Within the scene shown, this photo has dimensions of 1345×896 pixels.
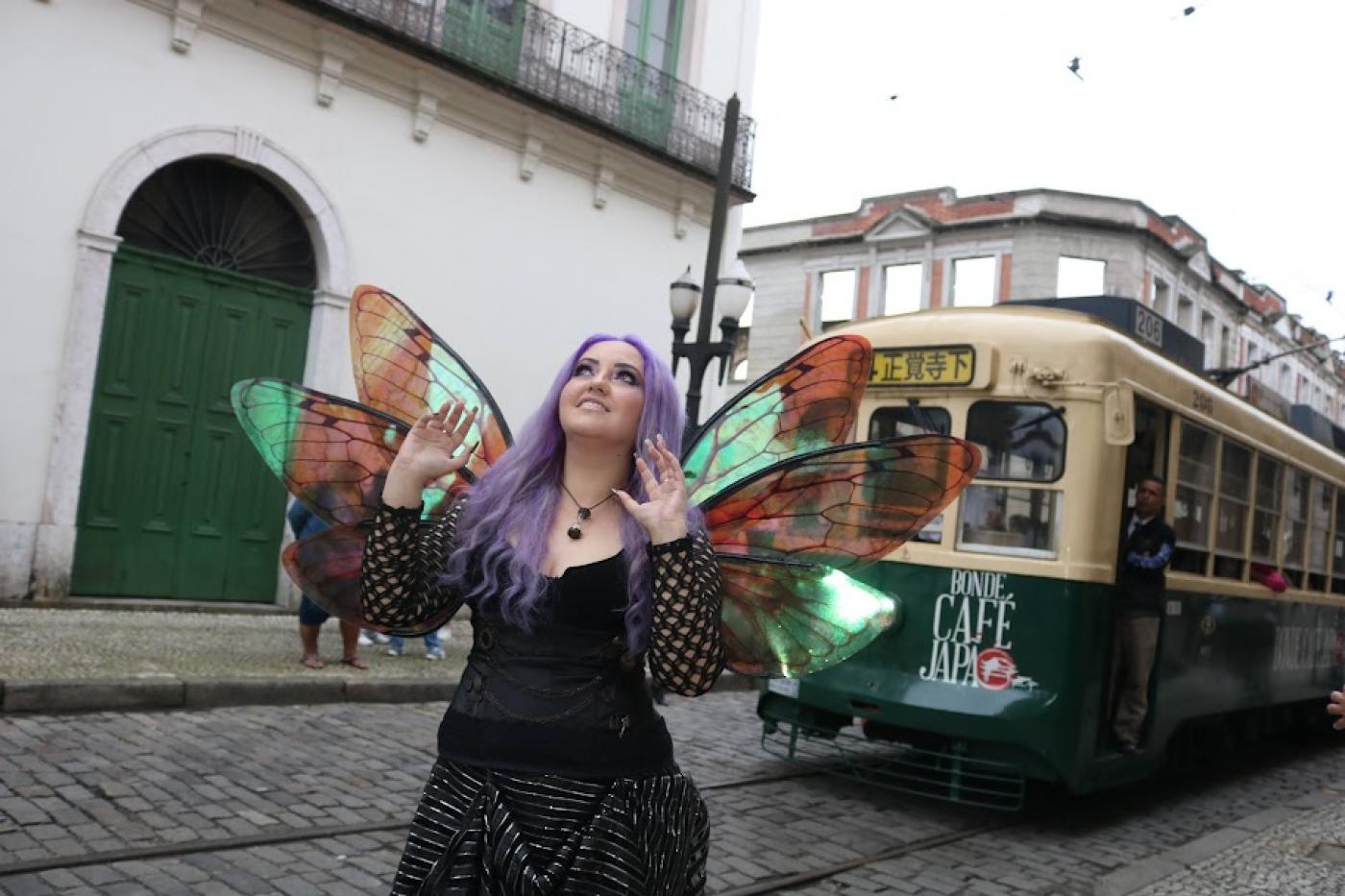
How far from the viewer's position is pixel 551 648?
2158mm

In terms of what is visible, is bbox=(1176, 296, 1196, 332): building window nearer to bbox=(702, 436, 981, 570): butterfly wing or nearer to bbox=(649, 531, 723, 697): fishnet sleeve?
bbox=(702, 436, 981, 570): butterfly wing

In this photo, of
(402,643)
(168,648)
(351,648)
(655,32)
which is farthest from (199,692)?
(655,32)

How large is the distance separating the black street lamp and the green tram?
10.8 ft

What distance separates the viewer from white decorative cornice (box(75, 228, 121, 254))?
967 centimetres

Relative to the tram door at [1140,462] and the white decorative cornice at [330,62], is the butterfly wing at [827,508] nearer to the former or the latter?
the tram door at [1140,462]

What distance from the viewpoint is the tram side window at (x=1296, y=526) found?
888cm

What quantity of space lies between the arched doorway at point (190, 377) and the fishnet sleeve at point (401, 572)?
28.9ft


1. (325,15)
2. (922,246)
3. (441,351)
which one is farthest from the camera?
(922,246)

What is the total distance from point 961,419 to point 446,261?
7196 mm

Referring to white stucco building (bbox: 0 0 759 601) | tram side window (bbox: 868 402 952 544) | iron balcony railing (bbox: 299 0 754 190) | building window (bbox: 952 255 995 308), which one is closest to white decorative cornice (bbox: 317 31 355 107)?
white stucco building (bbox: 0 0 759 601)

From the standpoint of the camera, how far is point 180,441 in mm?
10477

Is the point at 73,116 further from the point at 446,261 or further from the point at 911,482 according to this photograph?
the point at 911,482

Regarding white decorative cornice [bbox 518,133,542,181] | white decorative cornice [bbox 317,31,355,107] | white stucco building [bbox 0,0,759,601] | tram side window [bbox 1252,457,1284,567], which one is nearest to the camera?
tram side window [bbox 1252,457,1284,567]

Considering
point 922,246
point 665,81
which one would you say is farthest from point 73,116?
point 922,246
